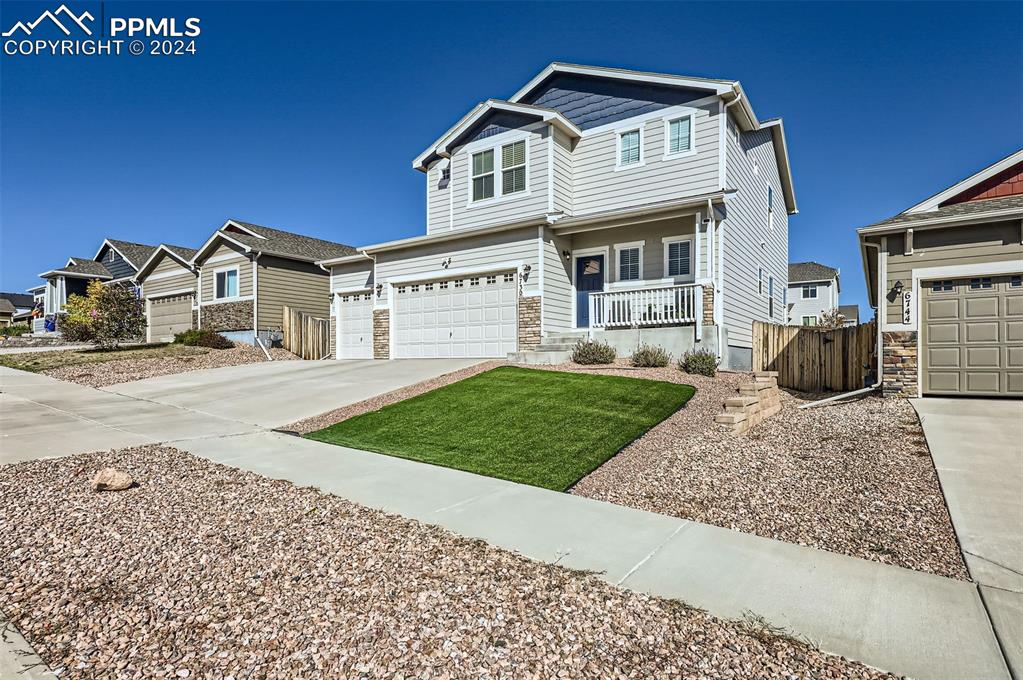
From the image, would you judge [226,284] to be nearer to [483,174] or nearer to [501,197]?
[483,174]

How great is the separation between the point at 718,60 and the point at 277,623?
59.9ft

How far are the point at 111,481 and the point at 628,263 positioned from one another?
40.9 feet

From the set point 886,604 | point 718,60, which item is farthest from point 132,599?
point 718,60

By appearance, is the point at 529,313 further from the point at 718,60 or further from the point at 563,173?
the point at 718,60

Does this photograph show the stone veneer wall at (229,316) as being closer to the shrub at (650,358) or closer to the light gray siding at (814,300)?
the shrub at (650,358)

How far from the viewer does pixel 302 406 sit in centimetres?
Result: 1042

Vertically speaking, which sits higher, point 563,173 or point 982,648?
point 563,173

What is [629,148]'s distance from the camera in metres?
15.8

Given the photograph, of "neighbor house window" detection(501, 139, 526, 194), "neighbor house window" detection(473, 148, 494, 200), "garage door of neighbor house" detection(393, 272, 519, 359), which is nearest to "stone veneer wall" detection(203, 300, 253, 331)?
"garage door of neighbor house" detection(393, 272, 519, 359)

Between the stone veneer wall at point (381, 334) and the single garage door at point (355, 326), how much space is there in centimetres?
92

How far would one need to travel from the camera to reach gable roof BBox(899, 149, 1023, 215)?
33.8 ft

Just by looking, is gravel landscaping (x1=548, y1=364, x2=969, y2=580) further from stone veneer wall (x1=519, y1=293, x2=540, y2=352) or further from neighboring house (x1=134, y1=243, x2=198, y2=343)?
neighboring house (x1=134, y1=243, x2=198, y2=343)

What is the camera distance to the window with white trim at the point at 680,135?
14820 millimetres
